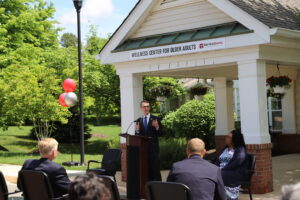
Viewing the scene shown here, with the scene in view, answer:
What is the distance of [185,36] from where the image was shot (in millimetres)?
10359

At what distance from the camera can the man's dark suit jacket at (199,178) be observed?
16.2 feet

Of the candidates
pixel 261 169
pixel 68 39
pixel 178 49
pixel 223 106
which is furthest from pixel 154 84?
pixel 68 39

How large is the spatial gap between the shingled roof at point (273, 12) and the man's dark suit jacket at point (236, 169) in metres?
2.79

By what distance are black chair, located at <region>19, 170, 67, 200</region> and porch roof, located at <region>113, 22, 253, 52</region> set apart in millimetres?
5080

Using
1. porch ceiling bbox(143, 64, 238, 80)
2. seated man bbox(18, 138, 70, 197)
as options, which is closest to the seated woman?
seated man bbox(18, 138, 70, 197)

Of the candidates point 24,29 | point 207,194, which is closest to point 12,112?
point 24,29

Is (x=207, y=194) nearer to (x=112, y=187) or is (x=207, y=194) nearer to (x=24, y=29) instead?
(x=112, y=187)

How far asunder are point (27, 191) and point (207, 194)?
2310mm

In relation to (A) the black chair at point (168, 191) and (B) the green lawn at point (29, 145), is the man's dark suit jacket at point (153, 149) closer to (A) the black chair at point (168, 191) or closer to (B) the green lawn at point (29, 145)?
(A) the black chair at point (168, 191)

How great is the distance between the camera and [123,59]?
37.1 feet

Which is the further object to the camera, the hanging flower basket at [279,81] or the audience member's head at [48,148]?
the hanging flower basket at [279,81]

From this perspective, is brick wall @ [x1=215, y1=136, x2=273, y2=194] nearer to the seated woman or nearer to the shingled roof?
the seated woman

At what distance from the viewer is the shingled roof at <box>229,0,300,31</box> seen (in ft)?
31.1

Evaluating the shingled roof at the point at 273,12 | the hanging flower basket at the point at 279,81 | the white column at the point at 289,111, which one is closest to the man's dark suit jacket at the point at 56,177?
the shingled roof at the point at 273,12
